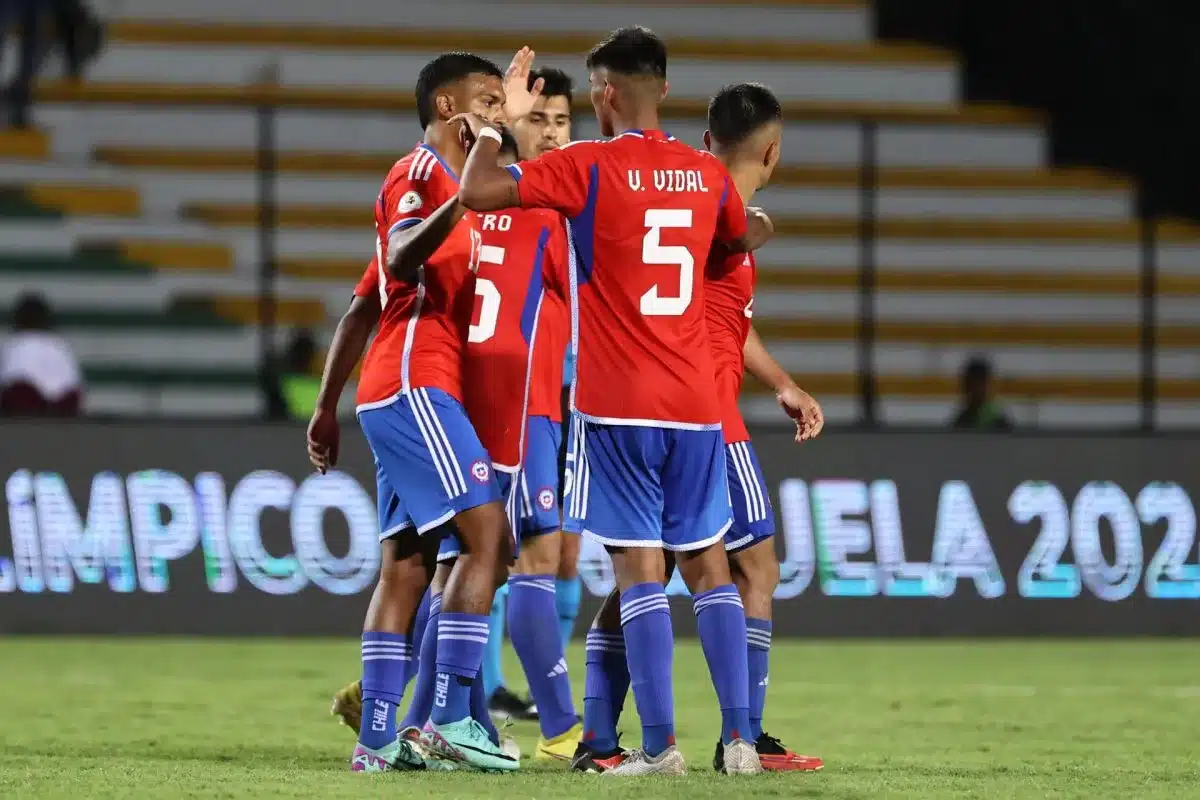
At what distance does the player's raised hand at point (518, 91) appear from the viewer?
21.0 feet

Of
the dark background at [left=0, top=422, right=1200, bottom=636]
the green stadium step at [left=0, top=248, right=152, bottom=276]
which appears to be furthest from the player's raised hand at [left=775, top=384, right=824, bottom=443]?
the green stadium step at [left=0, top=248, right=152, bottom=276]

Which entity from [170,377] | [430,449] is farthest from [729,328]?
[170,377]

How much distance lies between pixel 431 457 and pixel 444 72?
3.81ft

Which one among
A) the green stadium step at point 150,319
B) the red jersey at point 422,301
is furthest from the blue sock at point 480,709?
the green stadium step at point 150,319

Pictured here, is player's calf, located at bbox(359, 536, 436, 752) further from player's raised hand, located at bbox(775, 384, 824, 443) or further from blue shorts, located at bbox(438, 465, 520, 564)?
player's raised hand, located at bbox(775, 384, 824, 443)

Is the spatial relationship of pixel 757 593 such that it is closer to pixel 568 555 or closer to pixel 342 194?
pixel 568 555

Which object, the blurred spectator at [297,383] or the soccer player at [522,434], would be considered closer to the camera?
the soccer player at [522,434]

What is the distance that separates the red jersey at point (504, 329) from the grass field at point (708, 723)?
1.06 meters

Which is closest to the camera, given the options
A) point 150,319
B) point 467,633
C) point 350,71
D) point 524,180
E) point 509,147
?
point 524,180

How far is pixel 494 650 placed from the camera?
827 cm

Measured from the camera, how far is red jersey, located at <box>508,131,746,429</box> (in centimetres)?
623

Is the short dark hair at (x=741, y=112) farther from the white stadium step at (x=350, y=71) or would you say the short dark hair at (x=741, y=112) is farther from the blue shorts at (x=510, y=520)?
the white stadium step at (x=350, y=71)

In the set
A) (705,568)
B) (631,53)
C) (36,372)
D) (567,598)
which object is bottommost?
(567,598)

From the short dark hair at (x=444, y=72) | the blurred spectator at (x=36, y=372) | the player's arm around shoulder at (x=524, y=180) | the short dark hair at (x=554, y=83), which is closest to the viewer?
the player's arm around shoulder at (x=524, y=180)
